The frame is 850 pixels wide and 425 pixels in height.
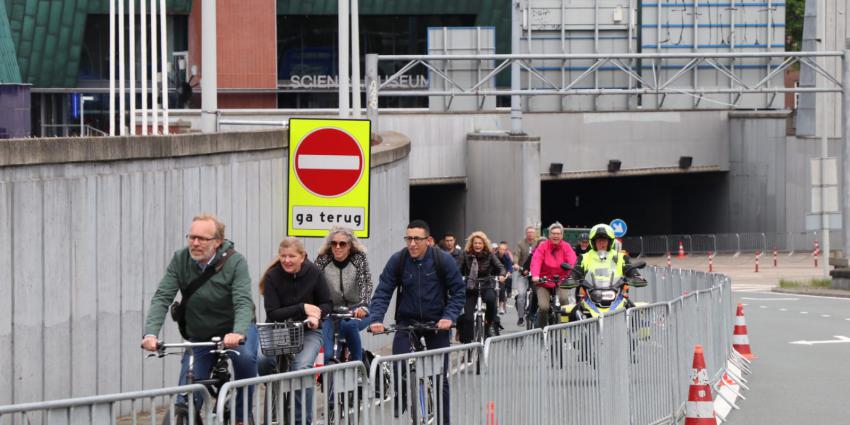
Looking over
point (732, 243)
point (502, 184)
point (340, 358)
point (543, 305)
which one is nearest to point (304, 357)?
point (340, 358)

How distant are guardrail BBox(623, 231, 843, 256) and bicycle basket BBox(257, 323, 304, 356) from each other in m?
50.8

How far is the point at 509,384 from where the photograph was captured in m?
10.3

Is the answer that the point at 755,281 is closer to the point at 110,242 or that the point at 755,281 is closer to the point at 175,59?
the point at 175,59

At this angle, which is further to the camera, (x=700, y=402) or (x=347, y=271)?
(x=347, y=271)

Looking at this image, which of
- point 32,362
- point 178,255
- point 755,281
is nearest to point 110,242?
point 32,362

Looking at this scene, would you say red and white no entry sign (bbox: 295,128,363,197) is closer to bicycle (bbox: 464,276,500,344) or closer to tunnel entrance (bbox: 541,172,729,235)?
bicycle (bbox: 464,276,500,344)

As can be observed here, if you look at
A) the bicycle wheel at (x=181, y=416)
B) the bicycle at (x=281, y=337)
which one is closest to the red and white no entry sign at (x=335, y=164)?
the bicycle at (x=281, y=337)

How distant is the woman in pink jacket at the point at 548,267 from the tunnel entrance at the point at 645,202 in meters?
44.2

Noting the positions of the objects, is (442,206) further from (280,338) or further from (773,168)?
(280,338)

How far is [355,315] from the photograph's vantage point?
13.3 m

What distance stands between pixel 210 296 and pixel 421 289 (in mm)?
3224

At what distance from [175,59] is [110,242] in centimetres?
4959

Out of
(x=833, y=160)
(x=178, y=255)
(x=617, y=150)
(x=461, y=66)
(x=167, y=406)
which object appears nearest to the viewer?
(x=167, y=406)

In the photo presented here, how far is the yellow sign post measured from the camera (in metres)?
14.6
